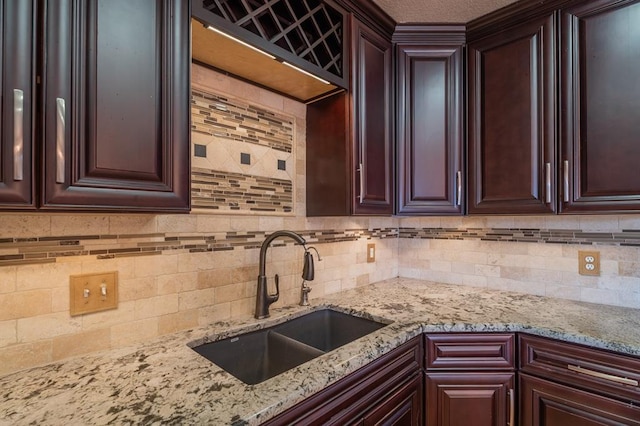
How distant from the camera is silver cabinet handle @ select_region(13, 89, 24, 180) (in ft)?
2.12

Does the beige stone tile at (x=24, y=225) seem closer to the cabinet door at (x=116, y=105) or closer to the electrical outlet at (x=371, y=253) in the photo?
the cabinet door at (x=116, y=105)

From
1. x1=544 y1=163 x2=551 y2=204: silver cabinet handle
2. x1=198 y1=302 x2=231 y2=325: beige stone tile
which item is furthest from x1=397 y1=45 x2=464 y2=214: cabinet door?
x1=198 y1=302 x2=231 y2=325: beige stone tile

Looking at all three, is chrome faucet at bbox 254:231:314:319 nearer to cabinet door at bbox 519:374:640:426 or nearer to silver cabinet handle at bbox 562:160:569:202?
cabinet door at bbox 519:374:640:426

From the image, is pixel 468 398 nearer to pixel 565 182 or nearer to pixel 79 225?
pixel 565 182

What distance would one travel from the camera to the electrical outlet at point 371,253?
2.02m

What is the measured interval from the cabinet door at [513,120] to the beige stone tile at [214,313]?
1.30m

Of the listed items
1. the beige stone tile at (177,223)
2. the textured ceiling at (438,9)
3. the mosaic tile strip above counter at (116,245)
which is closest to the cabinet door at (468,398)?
the mosaic tile strip above counter at (116,245)

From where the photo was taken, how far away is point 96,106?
75 centimetres

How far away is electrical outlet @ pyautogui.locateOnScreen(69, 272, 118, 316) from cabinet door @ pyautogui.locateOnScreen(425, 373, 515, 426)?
1222 millimetres

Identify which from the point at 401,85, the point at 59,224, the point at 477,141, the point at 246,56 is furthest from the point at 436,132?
the point at 59,224

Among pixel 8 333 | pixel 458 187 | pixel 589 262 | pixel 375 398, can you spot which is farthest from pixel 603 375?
pixel 8 333

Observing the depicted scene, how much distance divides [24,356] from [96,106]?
0.73 metres

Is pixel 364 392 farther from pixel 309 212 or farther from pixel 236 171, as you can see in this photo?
pixel 236 171

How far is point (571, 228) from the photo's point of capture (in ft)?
5.42
